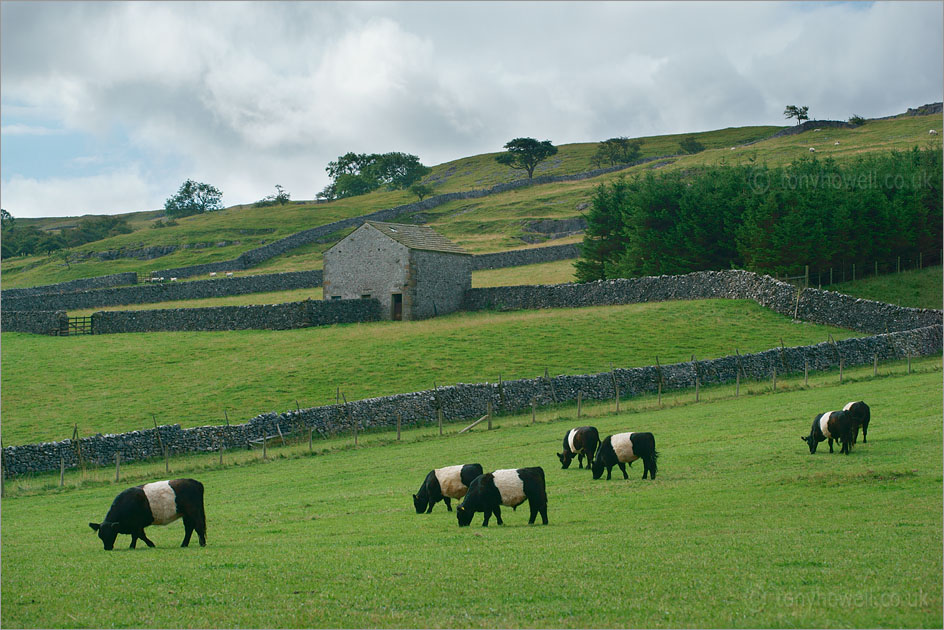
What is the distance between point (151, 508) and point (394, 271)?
132ft

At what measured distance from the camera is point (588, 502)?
16.4m

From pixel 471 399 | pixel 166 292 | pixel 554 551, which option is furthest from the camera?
pixel 166 292

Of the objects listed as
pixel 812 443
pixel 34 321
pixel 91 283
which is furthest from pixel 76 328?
pixel 812 443

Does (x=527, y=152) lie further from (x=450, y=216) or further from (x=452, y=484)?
(x=452, y=484)

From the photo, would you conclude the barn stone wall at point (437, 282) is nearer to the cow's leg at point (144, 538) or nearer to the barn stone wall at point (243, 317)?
the barn stone wall at point (243, 317)

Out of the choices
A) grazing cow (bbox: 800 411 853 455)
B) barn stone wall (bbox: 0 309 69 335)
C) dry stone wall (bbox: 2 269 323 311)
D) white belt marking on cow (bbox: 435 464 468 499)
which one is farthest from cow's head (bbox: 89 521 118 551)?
dry stone wall (bbox: 2 269 323 311)

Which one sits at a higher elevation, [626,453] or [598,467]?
[626,453]

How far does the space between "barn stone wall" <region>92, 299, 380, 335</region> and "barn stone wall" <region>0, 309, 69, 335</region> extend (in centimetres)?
232

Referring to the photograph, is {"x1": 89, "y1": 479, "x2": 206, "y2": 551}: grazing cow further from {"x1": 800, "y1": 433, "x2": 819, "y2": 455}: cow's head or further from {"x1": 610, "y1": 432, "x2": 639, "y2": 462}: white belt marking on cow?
{"x1": 800, "y1": 433, "x2": 819, "y2": 455}: cow's head

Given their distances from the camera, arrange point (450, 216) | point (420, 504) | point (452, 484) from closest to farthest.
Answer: point (452, 484), point (420, 504), point (450, 216)

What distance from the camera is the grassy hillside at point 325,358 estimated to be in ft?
109

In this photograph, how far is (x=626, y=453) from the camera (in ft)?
61.2

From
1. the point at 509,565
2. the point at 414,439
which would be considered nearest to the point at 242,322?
the point at 414,439

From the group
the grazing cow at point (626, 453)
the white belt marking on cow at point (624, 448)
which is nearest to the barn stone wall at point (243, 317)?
the grazing cow at point (626, 453)
